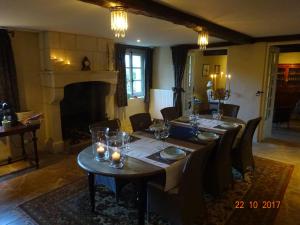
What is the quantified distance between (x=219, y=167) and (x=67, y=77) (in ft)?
9.89

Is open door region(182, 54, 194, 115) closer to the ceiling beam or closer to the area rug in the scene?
the ceiling beam

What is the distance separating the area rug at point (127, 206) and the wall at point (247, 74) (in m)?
2.15

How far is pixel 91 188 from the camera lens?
2.46 m

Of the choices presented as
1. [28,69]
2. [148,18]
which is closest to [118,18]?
[148,18]

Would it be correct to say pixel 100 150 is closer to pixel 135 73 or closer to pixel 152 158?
pixel 152 158

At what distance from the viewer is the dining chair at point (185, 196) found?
1999 mm

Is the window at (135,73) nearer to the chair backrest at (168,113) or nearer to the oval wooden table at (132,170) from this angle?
the chair backrest at (168,113)

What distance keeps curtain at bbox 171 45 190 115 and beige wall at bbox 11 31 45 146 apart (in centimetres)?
323

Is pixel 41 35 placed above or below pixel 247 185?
above

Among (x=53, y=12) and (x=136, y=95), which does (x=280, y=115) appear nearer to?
(x=136, y=95)

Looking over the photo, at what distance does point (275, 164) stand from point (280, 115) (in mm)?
3054

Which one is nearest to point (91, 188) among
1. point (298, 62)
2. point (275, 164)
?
point (275, 164)

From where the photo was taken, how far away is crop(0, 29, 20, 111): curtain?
11.9 feet

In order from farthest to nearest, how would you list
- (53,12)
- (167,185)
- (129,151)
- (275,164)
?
(275,164) < (53,12) < (129,151) < (167,185)
